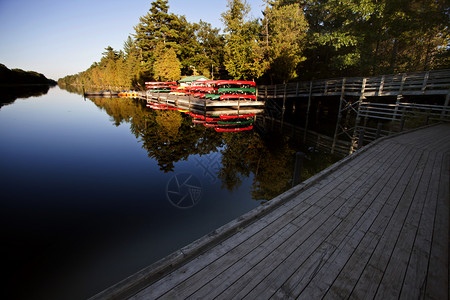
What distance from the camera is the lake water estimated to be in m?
3.94

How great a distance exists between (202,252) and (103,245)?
3.14 meters

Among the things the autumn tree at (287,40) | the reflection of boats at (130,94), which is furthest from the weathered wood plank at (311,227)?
the reflection of boats at (130,94)

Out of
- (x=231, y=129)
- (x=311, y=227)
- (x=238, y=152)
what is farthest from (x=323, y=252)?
(x=231, y=129)

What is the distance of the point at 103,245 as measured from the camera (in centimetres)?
446

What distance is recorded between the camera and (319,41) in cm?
2158

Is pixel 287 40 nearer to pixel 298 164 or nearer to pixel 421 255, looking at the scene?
pixel 298 164

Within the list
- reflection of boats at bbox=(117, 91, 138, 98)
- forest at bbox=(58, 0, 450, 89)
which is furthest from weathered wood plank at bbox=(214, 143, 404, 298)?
reflection of boats at bbox=(117, 91, 138, 98)

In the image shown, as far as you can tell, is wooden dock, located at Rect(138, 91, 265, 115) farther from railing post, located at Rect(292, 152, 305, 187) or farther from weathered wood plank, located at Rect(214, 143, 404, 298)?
weathered wood plank, located at Rect(214, 143, 404, 298)

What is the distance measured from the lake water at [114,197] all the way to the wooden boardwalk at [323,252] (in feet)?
7.02

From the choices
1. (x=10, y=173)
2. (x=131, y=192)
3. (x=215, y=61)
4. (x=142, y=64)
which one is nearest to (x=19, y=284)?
(x=131, y=192)

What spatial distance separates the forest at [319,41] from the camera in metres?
18.1

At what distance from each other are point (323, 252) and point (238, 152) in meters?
8.34

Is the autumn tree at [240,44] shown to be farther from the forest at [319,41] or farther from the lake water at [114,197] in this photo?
the lake water at [114,197]

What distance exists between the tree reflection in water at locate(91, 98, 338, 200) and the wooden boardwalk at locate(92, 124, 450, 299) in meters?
3.13
